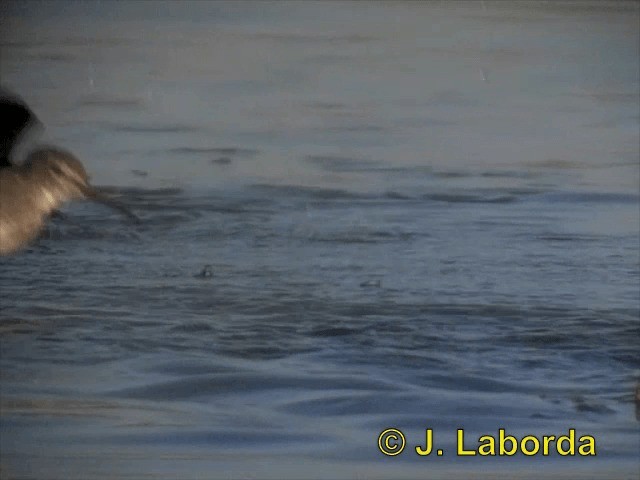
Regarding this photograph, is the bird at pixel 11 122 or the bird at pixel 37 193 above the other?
the bird at pixel 11 122

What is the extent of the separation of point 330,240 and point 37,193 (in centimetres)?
40

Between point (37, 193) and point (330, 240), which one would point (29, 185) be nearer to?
point (37, 193)

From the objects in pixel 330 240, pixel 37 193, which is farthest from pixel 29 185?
pixel 330 240

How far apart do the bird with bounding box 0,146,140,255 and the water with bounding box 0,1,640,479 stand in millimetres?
19

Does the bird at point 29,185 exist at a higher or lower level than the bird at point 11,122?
lower

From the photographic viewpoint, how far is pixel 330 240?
1.79 meters

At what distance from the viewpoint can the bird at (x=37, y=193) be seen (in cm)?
177

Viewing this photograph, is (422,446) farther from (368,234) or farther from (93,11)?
(93,11)

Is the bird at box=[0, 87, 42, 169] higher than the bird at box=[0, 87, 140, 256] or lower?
higher

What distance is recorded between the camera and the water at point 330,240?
1.72m

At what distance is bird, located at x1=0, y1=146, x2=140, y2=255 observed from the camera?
1766mm

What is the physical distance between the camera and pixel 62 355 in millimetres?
1736

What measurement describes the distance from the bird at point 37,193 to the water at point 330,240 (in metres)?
0.02

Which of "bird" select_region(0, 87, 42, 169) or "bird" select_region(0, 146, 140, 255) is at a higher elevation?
"bird" select_region(0, 87, 42, 169)
